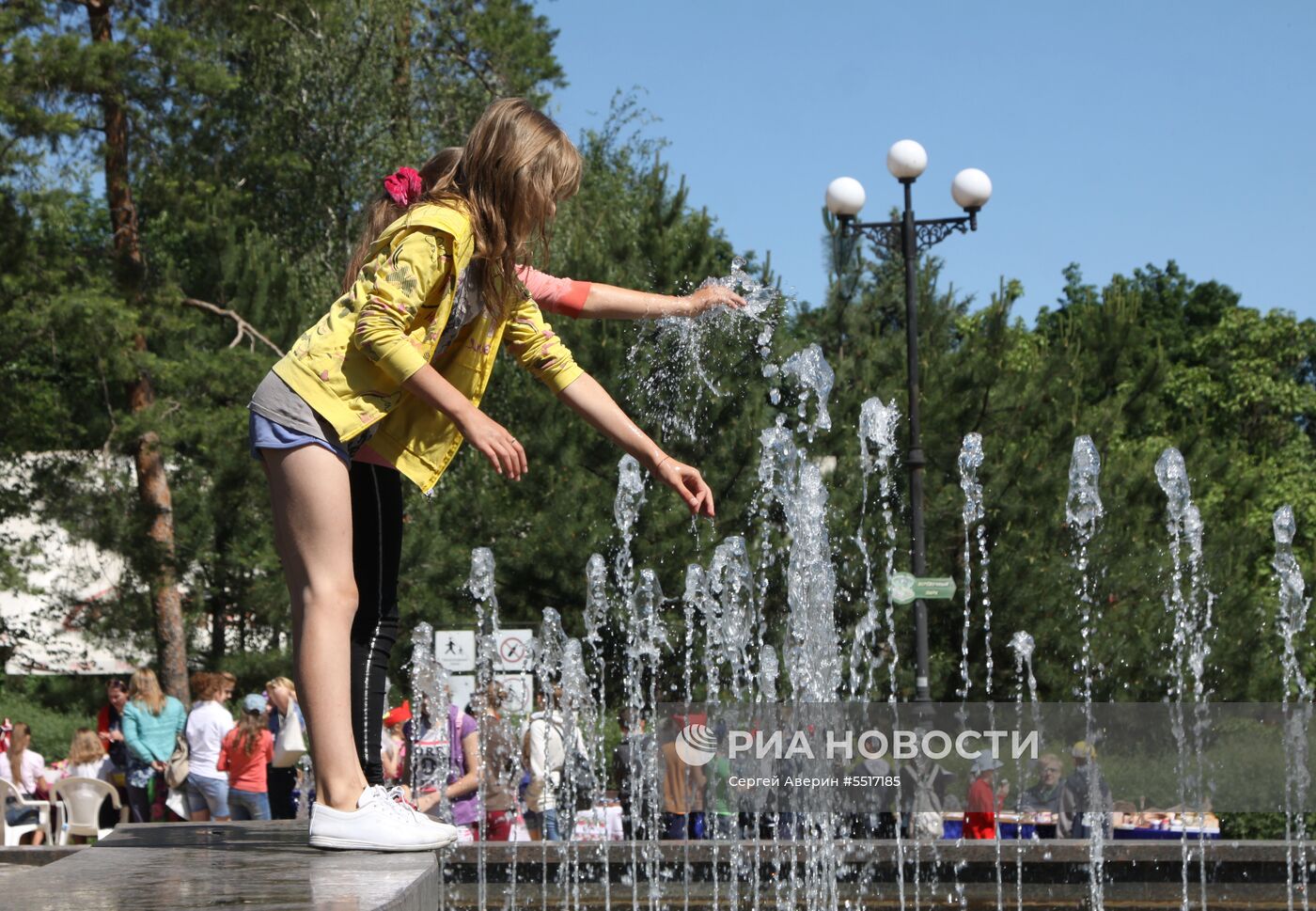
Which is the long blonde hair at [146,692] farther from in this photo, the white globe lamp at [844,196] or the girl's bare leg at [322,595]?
the girl's bare leg at [322,595]

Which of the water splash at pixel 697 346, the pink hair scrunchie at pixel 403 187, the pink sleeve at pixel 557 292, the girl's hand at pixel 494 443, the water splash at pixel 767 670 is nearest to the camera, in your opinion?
the girl's hand at pixel 494 443

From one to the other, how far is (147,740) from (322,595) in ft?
26.6

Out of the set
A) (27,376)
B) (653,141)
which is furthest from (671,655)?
(653,141)

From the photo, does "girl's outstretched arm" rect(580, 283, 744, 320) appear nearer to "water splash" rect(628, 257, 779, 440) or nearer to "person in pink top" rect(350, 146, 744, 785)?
"water splash" rect(628, 257, 779, 440)

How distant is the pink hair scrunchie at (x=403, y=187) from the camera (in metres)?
3.26

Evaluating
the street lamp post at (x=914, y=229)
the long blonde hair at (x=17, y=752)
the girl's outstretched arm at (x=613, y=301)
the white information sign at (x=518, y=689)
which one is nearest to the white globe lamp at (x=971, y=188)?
the street lamp post at (x=914, y=229)

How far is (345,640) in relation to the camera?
10.2 feet

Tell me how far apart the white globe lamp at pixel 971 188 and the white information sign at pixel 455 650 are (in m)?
5.80

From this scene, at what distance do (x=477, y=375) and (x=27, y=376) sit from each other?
18291mm

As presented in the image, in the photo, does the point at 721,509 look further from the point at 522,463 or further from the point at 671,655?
the point at 522,463

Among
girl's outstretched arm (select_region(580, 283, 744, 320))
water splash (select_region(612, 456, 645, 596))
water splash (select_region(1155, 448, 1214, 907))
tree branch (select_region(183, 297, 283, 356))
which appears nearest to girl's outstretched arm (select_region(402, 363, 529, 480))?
girl's outstretched arm (select_region(580, 283, 744, 320))

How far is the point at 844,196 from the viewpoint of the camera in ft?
43.8

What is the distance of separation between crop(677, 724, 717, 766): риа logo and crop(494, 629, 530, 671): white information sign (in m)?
3.76

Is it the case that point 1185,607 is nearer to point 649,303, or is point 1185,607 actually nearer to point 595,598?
point 595,598
